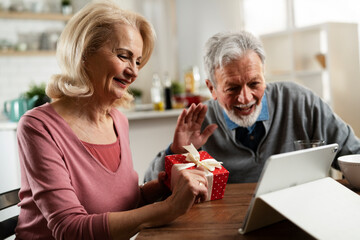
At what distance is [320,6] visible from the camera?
3584 millimetres

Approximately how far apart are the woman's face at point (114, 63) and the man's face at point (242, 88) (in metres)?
0.41

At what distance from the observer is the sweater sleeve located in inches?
40.3

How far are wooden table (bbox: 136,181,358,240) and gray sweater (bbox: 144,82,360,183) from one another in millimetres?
480

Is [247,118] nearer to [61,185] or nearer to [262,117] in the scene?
[262,117]

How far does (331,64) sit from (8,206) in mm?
2708

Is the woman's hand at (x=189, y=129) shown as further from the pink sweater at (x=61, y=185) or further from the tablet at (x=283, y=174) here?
the tablet at (x=283, y=174)

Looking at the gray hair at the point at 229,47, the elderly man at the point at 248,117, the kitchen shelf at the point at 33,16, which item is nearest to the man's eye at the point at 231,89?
the elderly man at the point at 248,117

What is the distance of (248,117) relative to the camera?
1625 mm

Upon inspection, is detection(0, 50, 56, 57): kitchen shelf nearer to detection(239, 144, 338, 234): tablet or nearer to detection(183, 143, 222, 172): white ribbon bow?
detection(183, 143, 222, 172): white ribbon bow

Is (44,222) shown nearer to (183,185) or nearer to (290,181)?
(183,185)

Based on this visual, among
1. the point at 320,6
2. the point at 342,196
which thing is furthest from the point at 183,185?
the point at 320,6

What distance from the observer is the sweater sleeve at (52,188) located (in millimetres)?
1022

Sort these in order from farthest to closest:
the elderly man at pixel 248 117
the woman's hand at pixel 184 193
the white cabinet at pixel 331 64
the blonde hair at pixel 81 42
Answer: the white cabinet at pixel 331 64 → the elderly man at pixel 248 117 → the blonde hair at pixel 81 42 → the woman's hand at pixel 184 193

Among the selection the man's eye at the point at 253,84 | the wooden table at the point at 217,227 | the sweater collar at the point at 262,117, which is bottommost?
the wooden table at the point at 217,227
